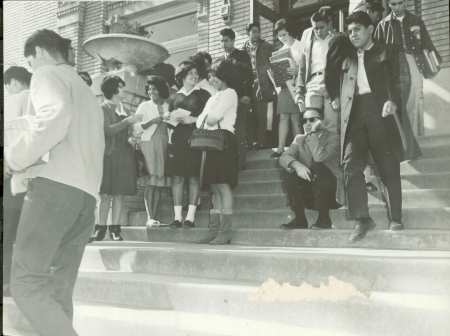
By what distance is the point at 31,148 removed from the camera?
91.4 inches

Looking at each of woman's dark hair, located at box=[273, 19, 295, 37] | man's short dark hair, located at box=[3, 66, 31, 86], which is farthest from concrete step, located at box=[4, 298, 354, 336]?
woman's dark hair, located at box=[273, 19, 295, 37]

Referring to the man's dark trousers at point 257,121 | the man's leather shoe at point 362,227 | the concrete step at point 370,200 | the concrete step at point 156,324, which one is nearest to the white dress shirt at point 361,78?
the concrete step at point 370,200

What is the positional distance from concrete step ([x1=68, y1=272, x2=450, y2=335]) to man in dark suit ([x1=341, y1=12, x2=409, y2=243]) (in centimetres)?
64

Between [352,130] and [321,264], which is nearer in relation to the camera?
[321,264]

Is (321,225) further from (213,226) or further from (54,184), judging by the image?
(54,184)

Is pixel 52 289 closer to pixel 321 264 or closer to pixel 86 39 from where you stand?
pixel 321 264

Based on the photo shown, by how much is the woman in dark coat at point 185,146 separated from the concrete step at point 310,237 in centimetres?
9

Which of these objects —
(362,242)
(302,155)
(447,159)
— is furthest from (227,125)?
(447,159)

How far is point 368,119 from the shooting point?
2.71 meters

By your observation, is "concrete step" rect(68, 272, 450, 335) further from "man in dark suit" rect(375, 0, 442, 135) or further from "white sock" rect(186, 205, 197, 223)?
"man in dark suit" rect(375, 0, 442, 135)

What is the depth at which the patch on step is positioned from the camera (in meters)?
2.22

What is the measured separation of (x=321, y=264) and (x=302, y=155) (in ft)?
3.26

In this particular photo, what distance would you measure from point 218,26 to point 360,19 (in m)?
0.94

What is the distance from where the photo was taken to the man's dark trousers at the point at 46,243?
2.08m
